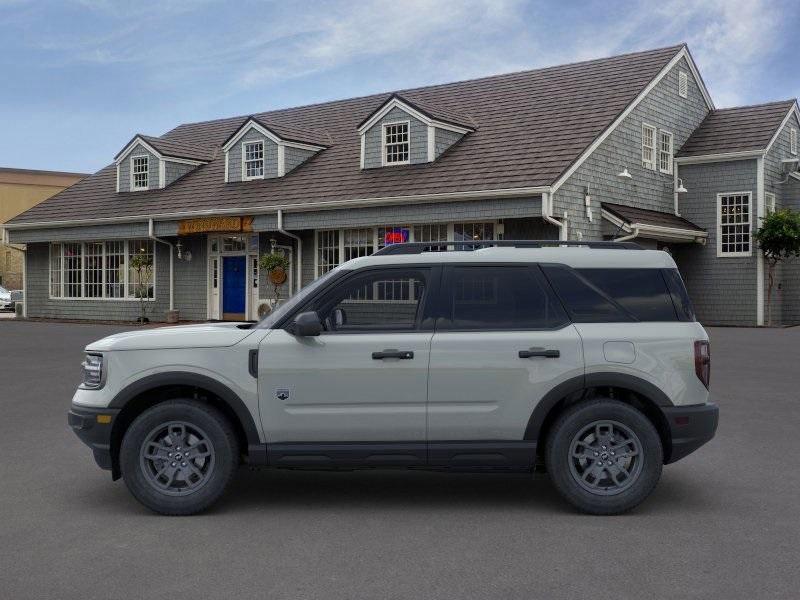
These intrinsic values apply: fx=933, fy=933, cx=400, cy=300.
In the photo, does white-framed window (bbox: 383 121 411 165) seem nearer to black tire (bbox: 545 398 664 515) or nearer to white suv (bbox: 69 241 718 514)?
white suv (bbox: 69 241 718 514)

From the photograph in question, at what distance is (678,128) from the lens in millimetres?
28000

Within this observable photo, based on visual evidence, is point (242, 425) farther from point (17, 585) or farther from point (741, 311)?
point (741, 311)

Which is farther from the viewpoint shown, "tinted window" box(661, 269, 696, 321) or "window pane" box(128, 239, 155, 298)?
"window pane" box(128, 239, 155, 298)

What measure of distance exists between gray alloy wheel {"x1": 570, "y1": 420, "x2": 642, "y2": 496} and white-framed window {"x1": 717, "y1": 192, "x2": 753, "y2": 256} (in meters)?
21.7

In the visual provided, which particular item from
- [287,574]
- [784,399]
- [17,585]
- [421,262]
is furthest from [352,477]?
[784,399]

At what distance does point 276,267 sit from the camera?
2706 centimetres

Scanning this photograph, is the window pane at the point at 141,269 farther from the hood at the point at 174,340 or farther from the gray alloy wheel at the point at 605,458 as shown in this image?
the gray alloy wheel at the point at 605,458

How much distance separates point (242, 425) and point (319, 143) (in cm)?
2370

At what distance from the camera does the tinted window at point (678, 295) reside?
618 centimetres

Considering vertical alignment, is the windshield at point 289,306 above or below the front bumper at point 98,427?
above

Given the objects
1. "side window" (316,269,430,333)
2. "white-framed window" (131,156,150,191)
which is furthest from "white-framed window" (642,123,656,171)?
"side window" (316,269,430,333)

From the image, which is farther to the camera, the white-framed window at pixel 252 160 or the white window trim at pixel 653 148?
the white-framed window at pixel 252 160

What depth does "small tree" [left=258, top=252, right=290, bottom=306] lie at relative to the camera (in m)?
26.7

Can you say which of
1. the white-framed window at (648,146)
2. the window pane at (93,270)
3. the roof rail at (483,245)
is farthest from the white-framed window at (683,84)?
the roof rail at (483,245)
